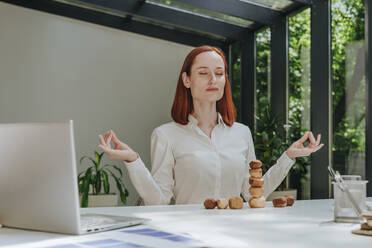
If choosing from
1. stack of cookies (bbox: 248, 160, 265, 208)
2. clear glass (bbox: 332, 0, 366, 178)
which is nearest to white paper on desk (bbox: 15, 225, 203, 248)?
stack of cookies (bbox: 248, 160, 265, 208)

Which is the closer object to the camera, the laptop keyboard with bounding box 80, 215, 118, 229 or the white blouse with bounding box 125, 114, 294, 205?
the laptop keyboard with bounding box 80, 215, 118, 229

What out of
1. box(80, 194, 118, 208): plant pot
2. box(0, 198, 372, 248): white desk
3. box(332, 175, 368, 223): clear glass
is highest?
box(332, 175, 368, 223): clear glass

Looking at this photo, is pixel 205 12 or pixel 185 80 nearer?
pixel 185 80

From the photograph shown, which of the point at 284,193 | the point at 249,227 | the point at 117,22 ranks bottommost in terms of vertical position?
the point at 284,193

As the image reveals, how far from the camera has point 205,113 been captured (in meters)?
2.36

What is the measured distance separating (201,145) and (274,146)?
2.92 m

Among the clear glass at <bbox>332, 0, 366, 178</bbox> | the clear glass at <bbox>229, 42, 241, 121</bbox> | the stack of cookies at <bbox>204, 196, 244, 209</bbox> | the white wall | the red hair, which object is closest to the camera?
the stack of cookies at <bbox>204, 196, 244, 209</bbox>

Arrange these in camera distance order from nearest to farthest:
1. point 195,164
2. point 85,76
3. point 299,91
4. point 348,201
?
point 348,201 < point 195,164 < point 299,91 < point 85,76

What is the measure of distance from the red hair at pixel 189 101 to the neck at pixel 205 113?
5 centimetres

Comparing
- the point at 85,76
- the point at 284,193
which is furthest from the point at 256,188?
the point at 85,76

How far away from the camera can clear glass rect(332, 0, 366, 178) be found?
13.8 feet

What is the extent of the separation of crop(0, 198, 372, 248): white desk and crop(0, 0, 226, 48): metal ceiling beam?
5500 millimetres

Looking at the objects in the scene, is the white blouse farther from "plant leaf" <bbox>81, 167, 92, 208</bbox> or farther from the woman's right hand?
"plant leaf" <bbox>81, 167, 92, 208</bbox>

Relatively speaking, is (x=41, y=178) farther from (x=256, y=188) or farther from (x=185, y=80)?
(x=185, y=80)
